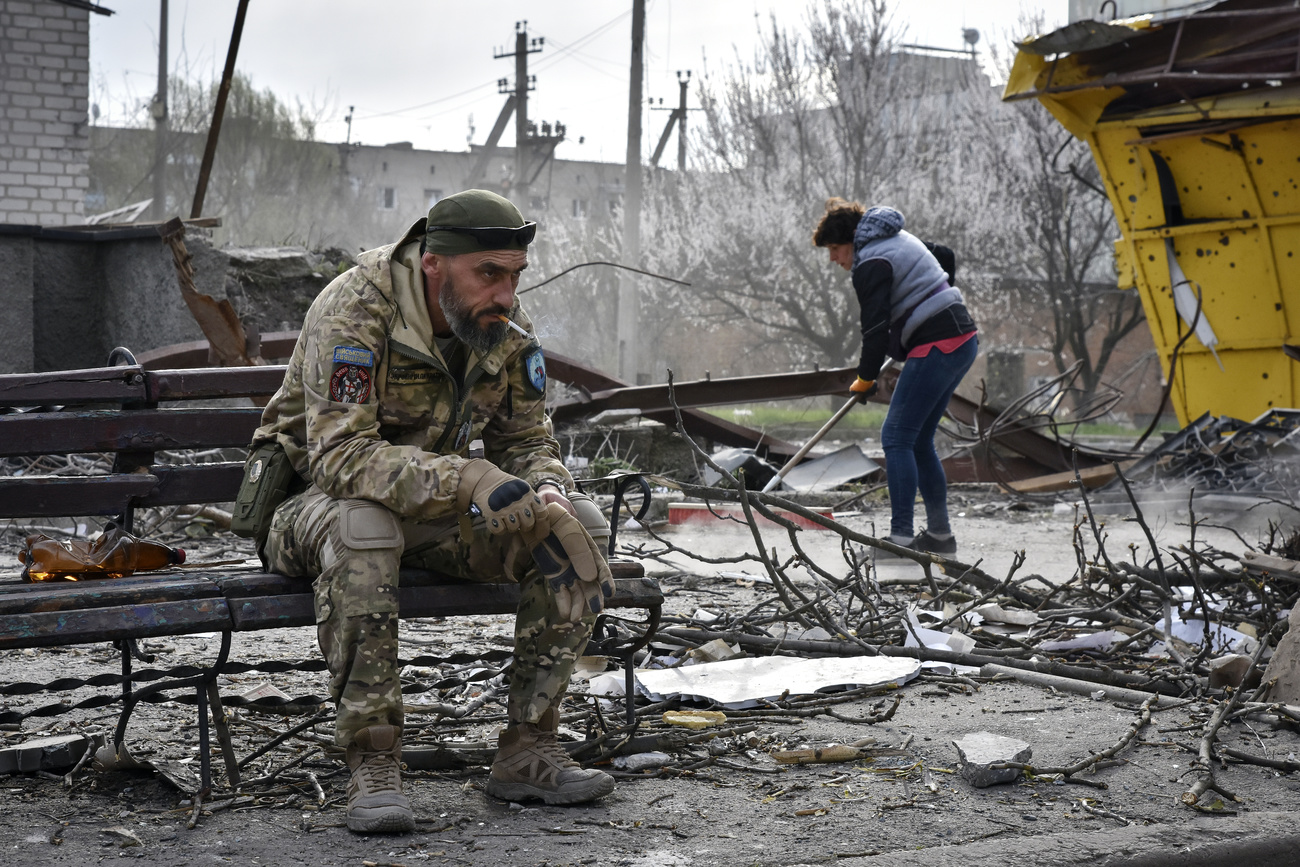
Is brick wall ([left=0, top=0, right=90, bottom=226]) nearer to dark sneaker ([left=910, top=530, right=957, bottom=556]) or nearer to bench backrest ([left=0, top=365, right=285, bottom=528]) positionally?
dark sneaker ([left=910, top=530, right=957, bottom=556])

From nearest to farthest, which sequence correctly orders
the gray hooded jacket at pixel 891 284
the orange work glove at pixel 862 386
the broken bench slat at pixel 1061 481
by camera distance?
1. the gray hooded jacket at pixel 891 284
2. the orange work glove at pixel 862 386
3. the broken bench slat at pixel 1061 481

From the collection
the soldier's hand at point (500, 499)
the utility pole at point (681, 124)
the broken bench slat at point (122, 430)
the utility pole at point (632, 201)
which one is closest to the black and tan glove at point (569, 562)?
the soldier's hand at point (500, 499)

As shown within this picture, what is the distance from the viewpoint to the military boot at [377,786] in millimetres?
2465

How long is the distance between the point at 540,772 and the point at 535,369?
38.5 inches

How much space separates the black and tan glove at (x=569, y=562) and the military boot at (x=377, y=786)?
459 millimetres

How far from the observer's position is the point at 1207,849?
7.89 feet

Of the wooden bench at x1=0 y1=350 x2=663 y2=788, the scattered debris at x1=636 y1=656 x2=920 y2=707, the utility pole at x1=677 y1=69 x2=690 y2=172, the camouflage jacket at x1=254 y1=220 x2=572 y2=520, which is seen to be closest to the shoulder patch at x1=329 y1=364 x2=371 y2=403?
the camouflage jacket at x1=254 y1=220 x2=572 y2=520

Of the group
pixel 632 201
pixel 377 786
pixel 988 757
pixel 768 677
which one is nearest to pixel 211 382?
pixel 377 786

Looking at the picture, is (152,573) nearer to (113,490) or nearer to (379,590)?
(113,490)

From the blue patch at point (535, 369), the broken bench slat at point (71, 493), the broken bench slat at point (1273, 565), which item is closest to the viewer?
the blue patch at point (535, 369)

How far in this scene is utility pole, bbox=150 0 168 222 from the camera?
3306 centimetres

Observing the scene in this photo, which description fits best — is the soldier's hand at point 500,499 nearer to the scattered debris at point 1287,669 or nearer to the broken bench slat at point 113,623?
the broken bench slat at point 113,623

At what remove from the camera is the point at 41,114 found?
13109 millimetres

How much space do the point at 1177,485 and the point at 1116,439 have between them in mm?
10434
